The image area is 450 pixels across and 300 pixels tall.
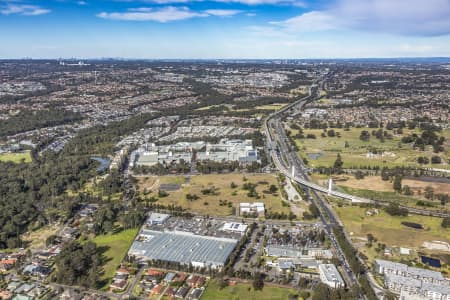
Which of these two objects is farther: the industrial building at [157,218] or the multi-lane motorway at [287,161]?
the multi-lane motorway at [287,161]

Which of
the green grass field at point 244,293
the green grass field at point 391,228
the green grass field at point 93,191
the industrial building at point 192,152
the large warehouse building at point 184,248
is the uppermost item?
the industrial building at point 192,152

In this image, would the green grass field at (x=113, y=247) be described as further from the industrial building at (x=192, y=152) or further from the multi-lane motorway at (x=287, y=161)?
the multi-lane motorway at (x=287, y=161)

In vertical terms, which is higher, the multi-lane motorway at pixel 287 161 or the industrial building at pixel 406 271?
the multi-lane motorway at pixel 287 161

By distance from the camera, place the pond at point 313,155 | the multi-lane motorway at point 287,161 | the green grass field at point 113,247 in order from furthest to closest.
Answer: the pond at point 313,155 < the multi-lane motorway at point 287,161 < the green grass field at point 113,247

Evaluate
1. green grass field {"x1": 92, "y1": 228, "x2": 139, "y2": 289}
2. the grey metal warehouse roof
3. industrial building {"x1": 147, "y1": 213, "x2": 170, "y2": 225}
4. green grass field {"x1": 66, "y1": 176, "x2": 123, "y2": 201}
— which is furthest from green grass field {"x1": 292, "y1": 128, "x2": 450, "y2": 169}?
green grass field {"x1": 92, "y1": 228, "x2": 139, "y2": 289}

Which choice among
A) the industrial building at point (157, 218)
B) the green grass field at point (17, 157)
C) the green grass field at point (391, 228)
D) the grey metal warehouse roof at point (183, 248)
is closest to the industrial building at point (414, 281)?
the green grass field at point (391, 228)

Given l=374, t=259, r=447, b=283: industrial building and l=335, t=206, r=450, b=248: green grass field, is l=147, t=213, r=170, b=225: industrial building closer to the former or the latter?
l=335, t=206, r=450, b=248: green grass field
